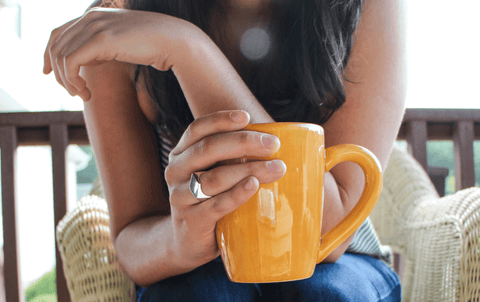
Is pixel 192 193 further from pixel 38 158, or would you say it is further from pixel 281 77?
pixel 38 158

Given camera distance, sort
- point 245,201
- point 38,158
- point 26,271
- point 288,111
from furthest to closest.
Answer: point 38,158 < point 26,271 < point 288,111 < point 245,201

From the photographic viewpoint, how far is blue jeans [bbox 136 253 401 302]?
49cm

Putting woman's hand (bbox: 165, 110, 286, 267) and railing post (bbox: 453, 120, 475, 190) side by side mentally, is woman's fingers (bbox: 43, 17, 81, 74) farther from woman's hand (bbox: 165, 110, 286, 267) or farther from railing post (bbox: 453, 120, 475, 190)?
railing post (bbox: 453, 120, 475, 190)

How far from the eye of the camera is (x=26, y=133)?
1.30 m

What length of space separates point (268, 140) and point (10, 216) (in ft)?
4.39

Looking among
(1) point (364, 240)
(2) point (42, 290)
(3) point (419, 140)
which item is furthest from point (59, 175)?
(2) point (42, 290)

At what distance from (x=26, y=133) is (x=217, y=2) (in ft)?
3.22

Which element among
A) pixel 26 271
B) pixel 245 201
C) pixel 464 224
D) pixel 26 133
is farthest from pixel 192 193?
pixel 26 271

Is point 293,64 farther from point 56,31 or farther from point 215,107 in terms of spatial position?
point 56,31

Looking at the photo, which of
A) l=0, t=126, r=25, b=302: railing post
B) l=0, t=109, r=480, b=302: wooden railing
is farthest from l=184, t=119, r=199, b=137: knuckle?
l=0, t=126, r=25, b=302: railing post

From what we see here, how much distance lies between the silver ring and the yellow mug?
0.11ft

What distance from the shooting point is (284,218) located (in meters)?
0.33

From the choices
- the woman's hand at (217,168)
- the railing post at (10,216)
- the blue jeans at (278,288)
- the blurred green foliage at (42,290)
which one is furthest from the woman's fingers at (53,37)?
the blurred green foliage at (42,290)

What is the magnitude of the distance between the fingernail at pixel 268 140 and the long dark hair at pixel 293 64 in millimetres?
374
